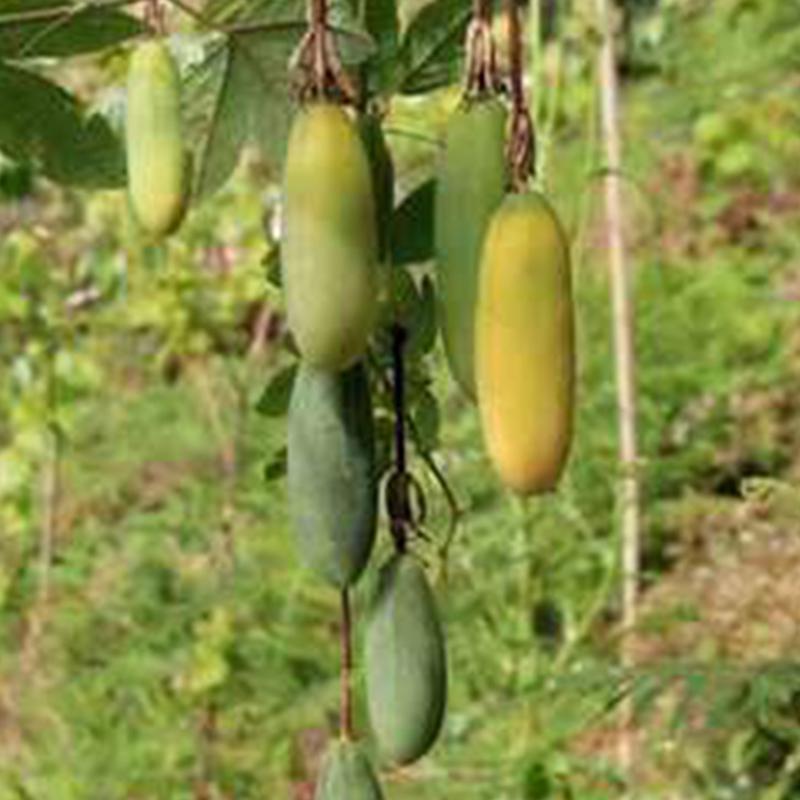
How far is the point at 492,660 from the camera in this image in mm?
2516

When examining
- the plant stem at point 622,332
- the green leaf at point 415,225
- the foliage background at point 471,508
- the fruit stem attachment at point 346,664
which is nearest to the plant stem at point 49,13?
the green leaf at point 415,225

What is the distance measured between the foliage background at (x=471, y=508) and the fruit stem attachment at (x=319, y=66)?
0.66 metres

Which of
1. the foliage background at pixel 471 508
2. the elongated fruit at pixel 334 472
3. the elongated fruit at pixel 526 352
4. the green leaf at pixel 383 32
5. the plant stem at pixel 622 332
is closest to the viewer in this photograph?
the elongated fruit at pixel 526 352

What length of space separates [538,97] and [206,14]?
1.43 meters

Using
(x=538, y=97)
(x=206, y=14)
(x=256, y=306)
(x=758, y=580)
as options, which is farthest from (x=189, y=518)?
(x=206, y=14)

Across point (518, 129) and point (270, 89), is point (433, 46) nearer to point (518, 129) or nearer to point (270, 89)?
point (270, 89)

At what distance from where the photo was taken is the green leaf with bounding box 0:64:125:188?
82 centimetres

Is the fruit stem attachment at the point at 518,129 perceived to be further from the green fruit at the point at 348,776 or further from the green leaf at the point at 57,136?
the green leaf at the point at 57,136

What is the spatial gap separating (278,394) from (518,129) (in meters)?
0.26

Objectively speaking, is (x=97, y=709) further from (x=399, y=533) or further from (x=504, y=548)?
(x=399, y=533)

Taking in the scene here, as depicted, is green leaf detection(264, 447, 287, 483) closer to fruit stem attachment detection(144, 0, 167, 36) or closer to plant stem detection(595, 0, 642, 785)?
fruit stem attachment detection(144, 0, 167, 36)

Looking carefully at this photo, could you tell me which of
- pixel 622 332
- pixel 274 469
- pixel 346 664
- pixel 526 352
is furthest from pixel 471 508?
pixel 526 352

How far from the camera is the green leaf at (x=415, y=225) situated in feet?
2.27

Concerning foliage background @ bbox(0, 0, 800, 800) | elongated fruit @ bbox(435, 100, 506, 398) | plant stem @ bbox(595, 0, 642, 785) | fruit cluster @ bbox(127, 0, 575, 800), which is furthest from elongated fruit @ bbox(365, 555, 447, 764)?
plant stem @ bbox(595, 0, 642, 785)
